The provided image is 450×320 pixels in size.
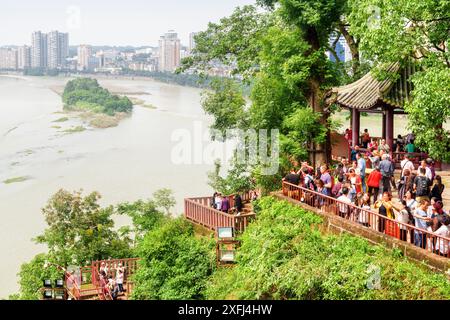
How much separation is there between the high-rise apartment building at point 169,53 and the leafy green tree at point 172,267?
6264 cm

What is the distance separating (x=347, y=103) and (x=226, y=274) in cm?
675

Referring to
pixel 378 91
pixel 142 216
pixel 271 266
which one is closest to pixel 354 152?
pixel 378 91

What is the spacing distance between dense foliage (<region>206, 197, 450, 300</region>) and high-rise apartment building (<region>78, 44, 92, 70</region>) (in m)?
98.8

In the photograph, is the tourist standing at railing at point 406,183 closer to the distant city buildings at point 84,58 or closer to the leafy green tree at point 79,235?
the leafy green tree at point 79,235

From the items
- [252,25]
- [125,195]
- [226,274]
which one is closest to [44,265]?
[226,274]

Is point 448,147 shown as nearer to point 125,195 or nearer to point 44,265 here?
point 44,265

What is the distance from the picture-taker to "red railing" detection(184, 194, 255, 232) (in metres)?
16.2

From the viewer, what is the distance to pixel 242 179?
21.4 meters

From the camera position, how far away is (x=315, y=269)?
36.2ft

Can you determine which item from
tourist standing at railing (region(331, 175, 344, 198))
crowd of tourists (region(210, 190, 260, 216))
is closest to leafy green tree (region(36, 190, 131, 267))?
crowd of tourists (region(210, 190, 260, 216))

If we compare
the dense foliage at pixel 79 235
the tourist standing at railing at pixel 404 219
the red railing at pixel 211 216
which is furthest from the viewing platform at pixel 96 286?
the tourist standing at railing at pixel 404 219

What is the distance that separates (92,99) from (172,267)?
65821 mm
